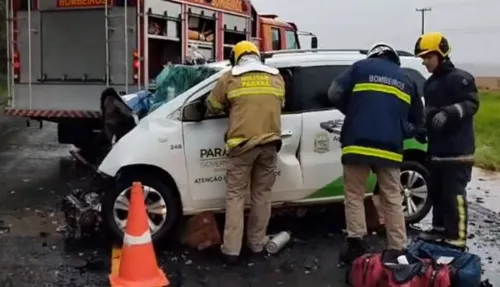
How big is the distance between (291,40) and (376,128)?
11.0m

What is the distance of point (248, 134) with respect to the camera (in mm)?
6996

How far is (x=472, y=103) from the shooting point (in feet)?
23.1

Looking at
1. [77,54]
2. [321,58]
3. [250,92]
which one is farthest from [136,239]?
[77,54]

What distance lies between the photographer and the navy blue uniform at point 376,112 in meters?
6.65

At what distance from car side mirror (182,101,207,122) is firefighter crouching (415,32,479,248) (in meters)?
1.97

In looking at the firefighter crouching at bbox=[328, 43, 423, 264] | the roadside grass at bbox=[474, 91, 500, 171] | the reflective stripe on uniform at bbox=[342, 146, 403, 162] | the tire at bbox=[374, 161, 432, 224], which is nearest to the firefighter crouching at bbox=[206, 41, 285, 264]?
the firefighter crouching at bbox=[328, 43, 423, 264]

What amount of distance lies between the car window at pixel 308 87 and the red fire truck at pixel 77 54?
12.1 feet

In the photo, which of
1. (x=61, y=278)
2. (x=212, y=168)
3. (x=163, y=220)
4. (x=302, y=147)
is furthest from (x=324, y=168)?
(x=61, y=278)

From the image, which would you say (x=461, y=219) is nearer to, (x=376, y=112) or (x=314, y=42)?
(x=376, y=112)

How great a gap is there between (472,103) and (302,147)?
161 centimetres

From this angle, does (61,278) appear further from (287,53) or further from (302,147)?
(287,53)

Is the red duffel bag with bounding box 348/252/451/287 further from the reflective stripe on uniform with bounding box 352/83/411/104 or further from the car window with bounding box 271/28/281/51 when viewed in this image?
the car window with bounding box 271/28/281/51

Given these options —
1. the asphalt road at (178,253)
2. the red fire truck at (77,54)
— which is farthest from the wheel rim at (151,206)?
the red fire truck at (77,54)

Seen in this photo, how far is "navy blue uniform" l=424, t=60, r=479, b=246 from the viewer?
23.2 feet
